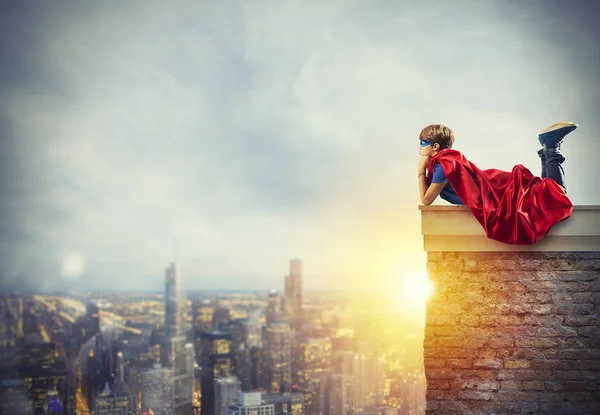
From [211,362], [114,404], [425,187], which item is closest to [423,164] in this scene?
[425,187]

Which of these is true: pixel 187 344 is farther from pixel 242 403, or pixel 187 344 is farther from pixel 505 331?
pixel 505 331

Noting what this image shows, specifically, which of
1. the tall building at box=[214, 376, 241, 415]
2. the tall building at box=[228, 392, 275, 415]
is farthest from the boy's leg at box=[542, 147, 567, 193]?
the tall building at box=[214, 376, 241, 415]

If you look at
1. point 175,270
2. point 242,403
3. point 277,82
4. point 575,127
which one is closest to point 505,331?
point 575,127

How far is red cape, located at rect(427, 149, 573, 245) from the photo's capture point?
2.75 meters

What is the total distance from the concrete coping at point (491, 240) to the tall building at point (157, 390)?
990 cm

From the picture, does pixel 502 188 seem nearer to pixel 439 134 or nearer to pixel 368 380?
pixel 439 134

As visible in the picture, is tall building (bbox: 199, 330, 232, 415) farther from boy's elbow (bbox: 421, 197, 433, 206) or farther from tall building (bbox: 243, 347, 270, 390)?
boy's elbow (bbox: 421, 197, 433, 206)

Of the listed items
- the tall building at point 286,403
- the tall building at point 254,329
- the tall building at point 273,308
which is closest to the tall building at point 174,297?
the tall building at point 254,329

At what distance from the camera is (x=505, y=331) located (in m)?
2.74

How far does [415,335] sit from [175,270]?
9390 mm

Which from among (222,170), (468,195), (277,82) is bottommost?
(468,195)

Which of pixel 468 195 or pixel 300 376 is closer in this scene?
pixel 468 195

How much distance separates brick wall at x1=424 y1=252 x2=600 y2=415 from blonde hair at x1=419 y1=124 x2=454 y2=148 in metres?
0.70

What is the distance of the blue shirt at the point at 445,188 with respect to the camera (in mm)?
2924
